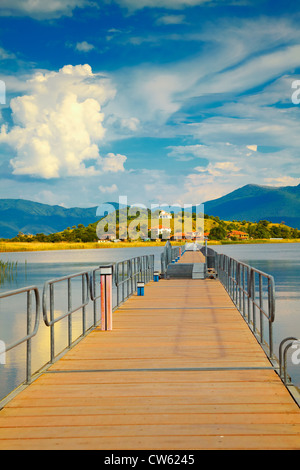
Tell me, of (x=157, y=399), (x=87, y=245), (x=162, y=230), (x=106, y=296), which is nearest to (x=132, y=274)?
(x=106, y=296)

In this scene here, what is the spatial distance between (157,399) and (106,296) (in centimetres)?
374

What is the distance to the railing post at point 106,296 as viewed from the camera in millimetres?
8344

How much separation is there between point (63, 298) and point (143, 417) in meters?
24.9

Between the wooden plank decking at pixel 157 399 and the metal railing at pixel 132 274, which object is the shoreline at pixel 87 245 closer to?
the metal railing at pixel 132 274

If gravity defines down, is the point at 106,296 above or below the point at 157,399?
above

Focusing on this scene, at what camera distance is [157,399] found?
4738 mm

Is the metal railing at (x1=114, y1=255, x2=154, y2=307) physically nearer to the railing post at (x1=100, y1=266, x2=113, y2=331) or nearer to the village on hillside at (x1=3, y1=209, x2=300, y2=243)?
the railing post at (x1=100, y1=266, x2=113, y2=331)

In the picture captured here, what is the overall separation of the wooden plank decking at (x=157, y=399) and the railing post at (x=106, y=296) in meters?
0.58

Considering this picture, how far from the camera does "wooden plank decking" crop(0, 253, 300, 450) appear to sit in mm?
3783

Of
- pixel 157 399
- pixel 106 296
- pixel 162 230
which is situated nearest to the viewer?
pixel 157 399

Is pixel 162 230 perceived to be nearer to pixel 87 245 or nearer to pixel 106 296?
pixel 87 245

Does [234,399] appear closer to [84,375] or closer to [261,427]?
[261,427]
